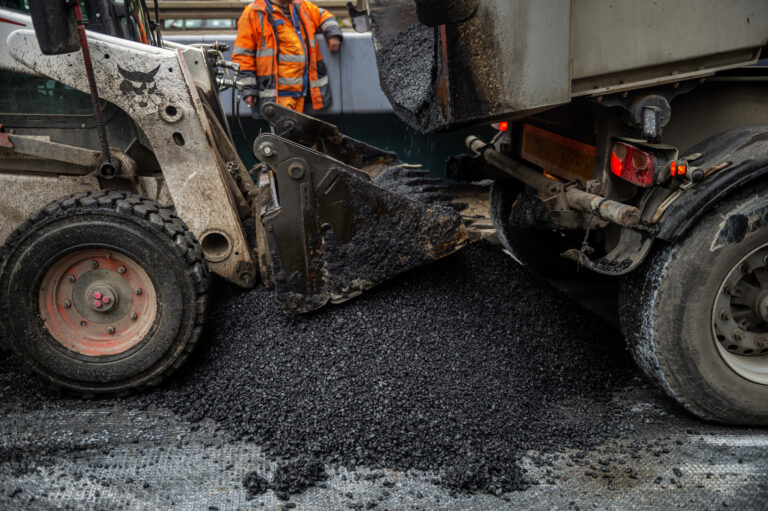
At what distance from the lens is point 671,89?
247cm

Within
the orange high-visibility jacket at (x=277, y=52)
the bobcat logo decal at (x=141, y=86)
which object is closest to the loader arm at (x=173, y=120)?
the bobcat logo decal at (x=141, y=86)

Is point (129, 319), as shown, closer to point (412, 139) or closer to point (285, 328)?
point (285, 328)

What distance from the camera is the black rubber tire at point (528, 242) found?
3.94m

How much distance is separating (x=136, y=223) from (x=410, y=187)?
126 centimetres

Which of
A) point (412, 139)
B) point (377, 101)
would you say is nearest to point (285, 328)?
point (377, 101)

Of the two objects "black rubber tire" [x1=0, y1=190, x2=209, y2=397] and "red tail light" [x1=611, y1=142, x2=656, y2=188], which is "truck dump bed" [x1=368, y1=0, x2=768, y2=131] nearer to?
"red tail light" [x1=611, y1=142, x2=656, y2=188]

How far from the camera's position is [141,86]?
9.47 feet

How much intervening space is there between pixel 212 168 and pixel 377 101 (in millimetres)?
4232

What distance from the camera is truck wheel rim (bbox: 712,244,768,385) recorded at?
2.54m

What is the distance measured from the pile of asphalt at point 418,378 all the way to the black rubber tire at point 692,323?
1.06ft

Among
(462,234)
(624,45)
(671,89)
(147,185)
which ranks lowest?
(462,234)

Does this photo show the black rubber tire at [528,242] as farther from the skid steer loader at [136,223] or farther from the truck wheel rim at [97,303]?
the truck wheel rim at [97,303]

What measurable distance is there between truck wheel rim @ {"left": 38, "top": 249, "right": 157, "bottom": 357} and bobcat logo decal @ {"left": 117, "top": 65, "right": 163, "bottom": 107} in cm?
69

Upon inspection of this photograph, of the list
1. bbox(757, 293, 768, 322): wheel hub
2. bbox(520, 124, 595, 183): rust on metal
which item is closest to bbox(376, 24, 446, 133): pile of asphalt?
bbox(520, 124, 595, 183): rust on metal
